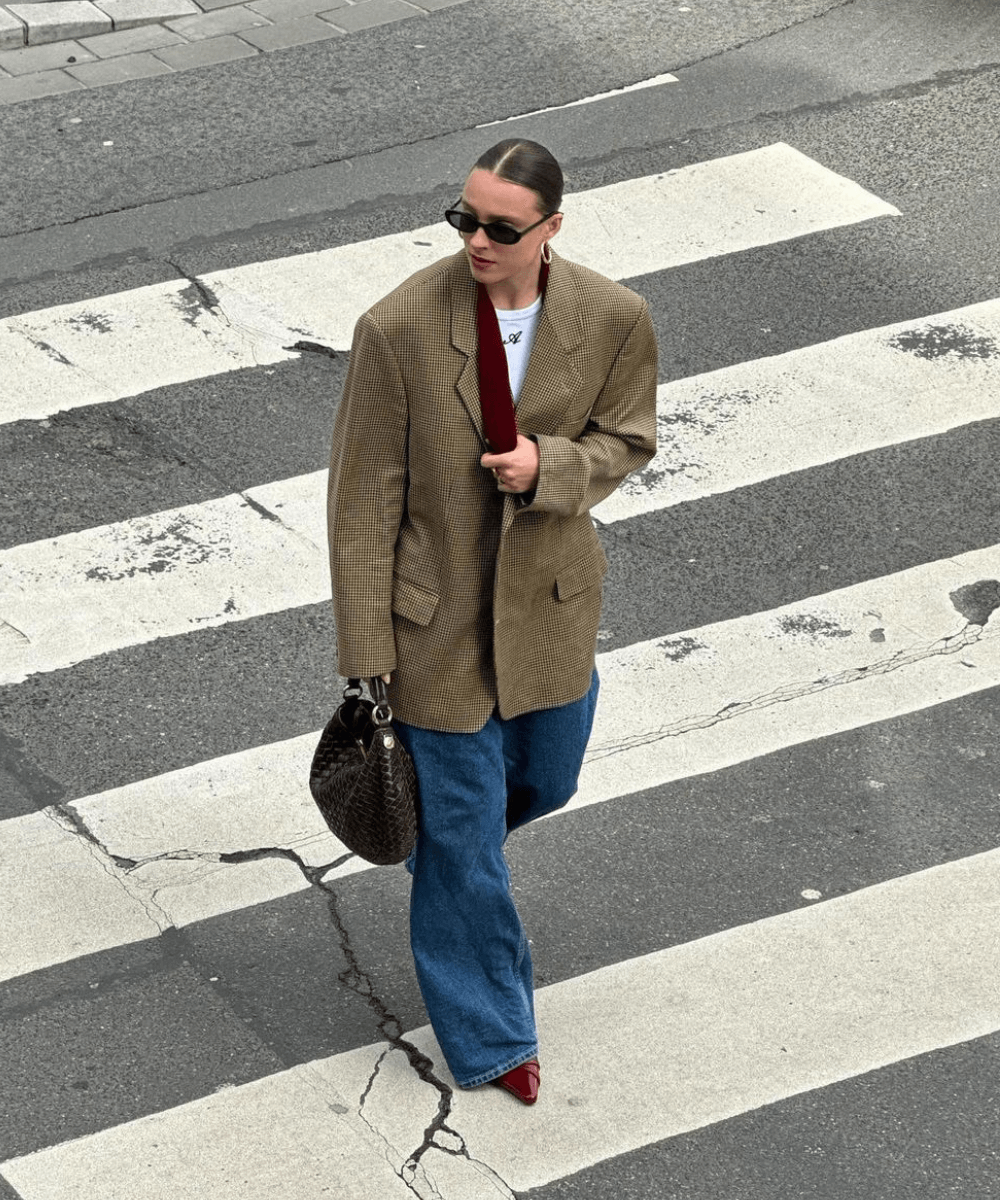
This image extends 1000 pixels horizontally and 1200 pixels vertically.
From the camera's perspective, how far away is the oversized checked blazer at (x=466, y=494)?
4.04 m

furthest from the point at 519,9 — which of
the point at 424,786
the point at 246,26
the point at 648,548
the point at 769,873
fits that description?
the point at 424,786

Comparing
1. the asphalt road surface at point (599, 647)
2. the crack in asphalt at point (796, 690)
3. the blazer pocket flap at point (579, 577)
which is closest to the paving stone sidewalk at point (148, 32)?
the asphalt road surface at point (599, 647)

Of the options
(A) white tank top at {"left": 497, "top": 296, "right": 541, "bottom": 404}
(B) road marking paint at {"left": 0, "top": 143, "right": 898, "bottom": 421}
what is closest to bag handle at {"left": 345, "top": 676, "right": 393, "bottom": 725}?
(A) white tank top at {"left": 497, "top": 296, "right": 541, "bottom": 404}

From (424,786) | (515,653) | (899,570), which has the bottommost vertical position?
(899,570)

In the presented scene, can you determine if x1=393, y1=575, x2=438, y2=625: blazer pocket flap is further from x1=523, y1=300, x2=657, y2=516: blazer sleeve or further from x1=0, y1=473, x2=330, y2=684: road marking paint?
x1=0, y1=473, x2=330, y2=684: road marking paint

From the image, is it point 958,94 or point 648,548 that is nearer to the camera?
point 648,548

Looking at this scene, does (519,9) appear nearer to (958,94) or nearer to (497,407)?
(958,94)

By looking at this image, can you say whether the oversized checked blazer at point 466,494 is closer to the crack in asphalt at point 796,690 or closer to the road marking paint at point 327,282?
the crack in asphalt at point 796,690

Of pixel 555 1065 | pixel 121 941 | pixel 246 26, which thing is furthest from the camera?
pixel 246 26

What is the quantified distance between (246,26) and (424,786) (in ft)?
23.8

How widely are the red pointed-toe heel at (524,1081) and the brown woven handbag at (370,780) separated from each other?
2.17 feet

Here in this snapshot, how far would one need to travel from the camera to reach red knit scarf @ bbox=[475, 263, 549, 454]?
402 cm

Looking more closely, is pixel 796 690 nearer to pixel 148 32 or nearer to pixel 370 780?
pixel 370 780

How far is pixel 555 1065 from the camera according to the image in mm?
4773
